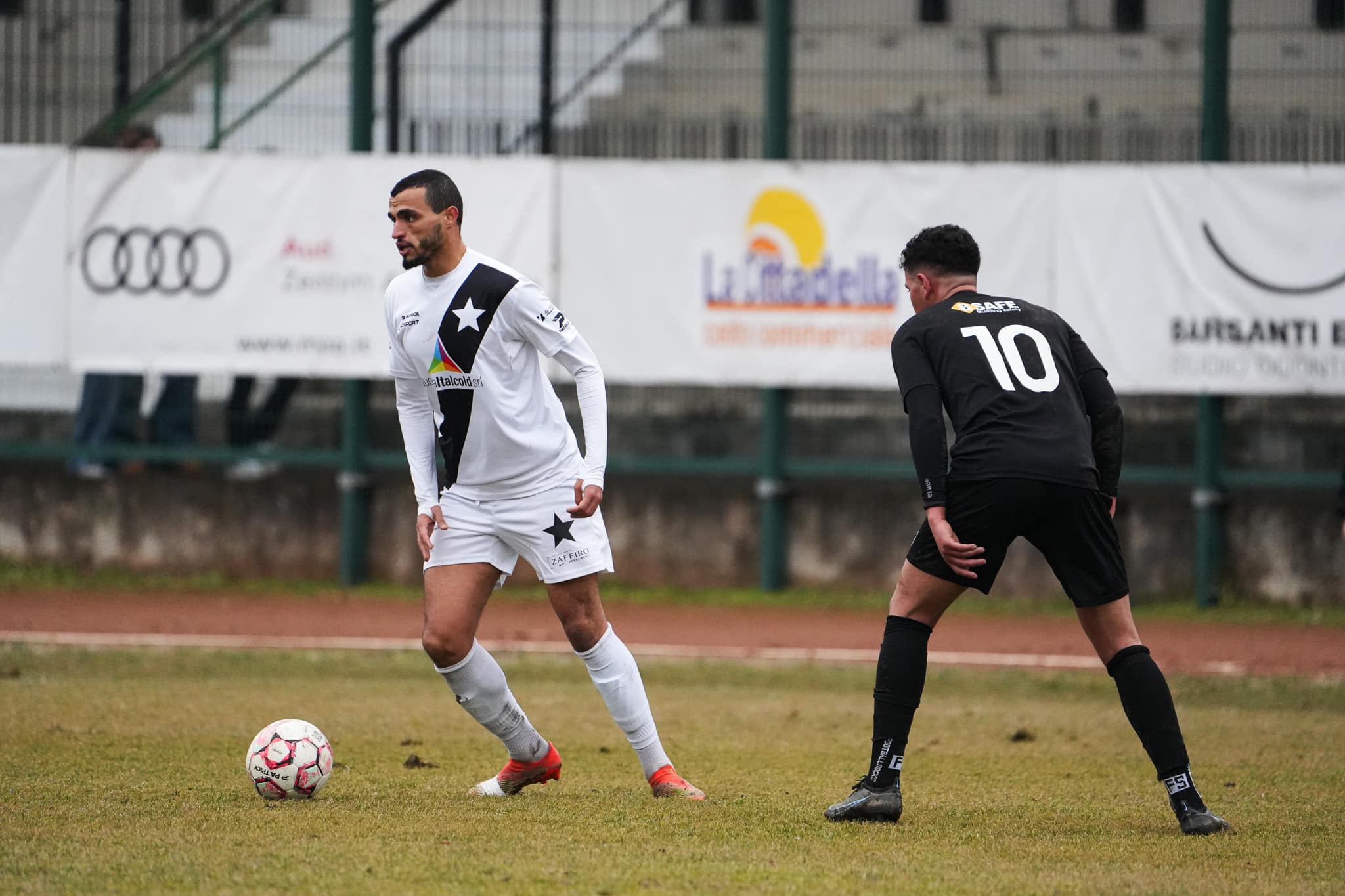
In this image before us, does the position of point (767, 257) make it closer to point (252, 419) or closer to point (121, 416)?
point (252, 419)

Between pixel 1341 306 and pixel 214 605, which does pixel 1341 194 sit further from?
pixel 214 605

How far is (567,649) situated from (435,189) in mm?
5918

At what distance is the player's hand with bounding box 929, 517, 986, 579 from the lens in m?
5.55

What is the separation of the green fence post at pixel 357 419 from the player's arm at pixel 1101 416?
9.54 m

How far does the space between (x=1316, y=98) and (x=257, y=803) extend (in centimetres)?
1122

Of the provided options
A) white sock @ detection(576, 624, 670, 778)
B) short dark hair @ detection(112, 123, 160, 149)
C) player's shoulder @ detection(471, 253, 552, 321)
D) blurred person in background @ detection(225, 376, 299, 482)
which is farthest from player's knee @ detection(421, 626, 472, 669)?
short dark hair @ detection(112, 123, 160, 149)

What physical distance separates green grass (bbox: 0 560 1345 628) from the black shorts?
7908 millimetres

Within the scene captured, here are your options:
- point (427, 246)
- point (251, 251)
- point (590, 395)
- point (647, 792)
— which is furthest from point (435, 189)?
point (251, 251)

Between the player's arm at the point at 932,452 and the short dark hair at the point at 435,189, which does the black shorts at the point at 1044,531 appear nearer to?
the player's arm at the point at 932,452

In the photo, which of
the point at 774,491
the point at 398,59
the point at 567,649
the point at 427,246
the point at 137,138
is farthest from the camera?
the point at 398,59

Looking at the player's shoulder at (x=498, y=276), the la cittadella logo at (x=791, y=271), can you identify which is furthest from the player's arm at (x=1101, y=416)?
the la cittadella logo at (x=791, y=271)

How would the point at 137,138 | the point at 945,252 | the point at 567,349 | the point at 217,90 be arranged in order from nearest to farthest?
the point at 945,252, the point at 567,349, the point at 137,138, the point at 217,90

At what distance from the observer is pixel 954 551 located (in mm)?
5547

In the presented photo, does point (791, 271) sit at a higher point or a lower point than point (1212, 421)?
higher
